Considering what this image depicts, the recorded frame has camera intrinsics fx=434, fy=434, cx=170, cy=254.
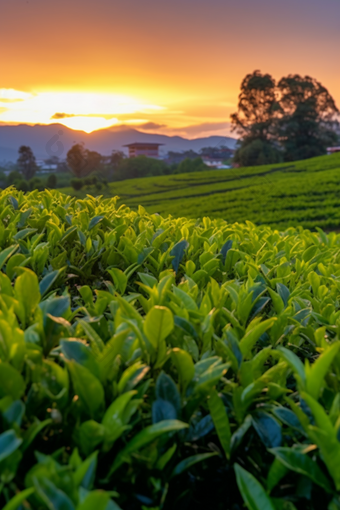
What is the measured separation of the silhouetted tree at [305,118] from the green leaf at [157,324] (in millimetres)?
42116

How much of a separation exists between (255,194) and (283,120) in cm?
2389

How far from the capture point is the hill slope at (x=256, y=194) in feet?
54.6

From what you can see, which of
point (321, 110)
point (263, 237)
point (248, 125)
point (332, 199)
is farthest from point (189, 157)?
point (263, 237)

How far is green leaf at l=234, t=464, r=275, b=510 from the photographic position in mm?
833

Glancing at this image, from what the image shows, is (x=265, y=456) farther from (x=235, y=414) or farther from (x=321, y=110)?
(x=321, y=110)

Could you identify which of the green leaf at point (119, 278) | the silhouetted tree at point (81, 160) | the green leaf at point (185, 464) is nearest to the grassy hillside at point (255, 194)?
the silhouetted tree at point (81, 160)

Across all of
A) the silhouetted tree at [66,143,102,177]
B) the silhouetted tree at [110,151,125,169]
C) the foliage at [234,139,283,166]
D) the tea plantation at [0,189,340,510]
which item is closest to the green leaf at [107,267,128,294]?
the tea plantation at [0,189,340,510]

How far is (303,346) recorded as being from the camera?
157 cm

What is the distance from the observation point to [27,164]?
40.7 metres

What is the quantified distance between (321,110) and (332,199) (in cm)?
3075

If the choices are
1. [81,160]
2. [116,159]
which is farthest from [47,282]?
[116,159]

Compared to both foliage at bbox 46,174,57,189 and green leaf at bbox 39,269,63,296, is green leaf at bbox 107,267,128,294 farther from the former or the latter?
foliage at bbox 46,174,57,189

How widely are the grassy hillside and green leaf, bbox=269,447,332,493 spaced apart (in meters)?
14.8

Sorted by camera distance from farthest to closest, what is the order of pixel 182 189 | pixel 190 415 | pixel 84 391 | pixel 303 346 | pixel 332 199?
pixel 182 189, pixel 332 199, pixel 303 346, pixel 190 415, pixel 84 391
